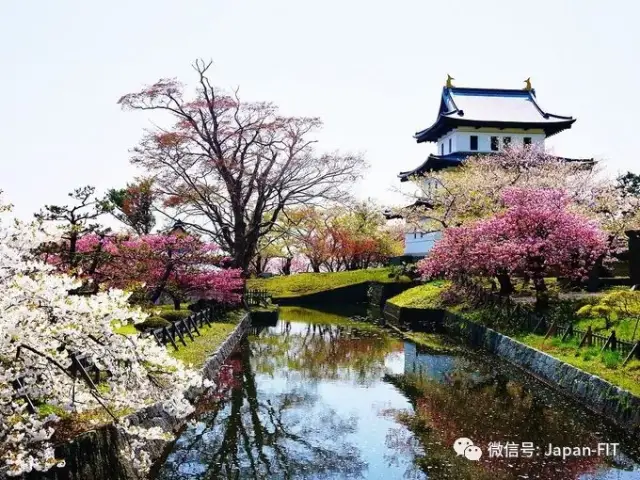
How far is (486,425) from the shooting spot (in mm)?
12141

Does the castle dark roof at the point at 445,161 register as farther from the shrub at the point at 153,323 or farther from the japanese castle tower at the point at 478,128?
the shrub at the point at 153,323

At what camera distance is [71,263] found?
42.9 ft

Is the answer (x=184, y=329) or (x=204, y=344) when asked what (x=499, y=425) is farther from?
(x=184, y=329)

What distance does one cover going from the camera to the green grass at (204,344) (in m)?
15.2

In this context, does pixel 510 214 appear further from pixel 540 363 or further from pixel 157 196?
pixel 157 196

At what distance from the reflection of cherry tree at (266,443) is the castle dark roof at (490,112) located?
3266 cm

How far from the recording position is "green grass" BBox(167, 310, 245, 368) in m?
15.2

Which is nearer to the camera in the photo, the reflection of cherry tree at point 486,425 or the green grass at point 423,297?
the reflection of cherry tree at point 486,425

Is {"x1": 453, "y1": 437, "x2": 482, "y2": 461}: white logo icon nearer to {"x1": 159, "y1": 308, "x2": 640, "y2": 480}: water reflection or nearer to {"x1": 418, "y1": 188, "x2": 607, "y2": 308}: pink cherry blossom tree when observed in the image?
{"x1": 159, "y1": 308, "x2": 640, "y2": 480}: water reflection

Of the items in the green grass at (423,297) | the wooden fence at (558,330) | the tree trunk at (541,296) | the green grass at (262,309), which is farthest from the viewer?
the green grass at (262,309)

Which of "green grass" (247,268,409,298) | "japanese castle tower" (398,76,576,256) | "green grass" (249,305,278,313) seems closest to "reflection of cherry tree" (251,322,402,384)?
"green grass" (249,305,278,313)

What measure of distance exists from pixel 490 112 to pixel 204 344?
A: 1322 inches

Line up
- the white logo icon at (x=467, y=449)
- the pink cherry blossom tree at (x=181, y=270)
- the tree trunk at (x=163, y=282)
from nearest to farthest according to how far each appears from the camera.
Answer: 1. the white logo icon at (x=467, y=449)
2. the pink cherry blossom tree at (x=181, y=270)
3. the tree trunk at (x=163, y=282)

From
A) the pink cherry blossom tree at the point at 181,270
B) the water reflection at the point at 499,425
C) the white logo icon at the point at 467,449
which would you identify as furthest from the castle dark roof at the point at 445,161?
the white logo icon at the point at 467,449
